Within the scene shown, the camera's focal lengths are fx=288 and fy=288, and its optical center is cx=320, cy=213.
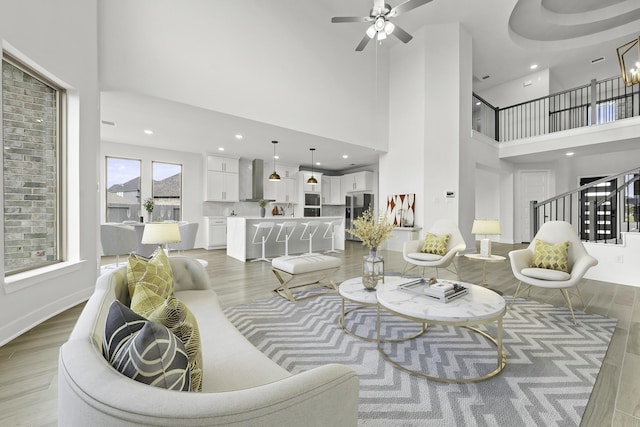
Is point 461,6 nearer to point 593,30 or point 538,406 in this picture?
point 593,30

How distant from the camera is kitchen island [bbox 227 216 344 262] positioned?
6.00 meters

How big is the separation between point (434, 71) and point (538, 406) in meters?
6.84

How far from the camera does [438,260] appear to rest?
390 cm

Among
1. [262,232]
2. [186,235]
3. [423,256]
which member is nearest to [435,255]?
[423,256]

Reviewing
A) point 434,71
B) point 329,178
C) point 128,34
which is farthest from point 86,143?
point 329,178

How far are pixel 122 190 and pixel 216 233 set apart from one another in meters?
2.44

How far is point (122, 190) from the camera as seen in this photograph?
278 inches

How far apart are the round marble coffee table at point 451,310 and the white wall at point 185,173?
22.6ft

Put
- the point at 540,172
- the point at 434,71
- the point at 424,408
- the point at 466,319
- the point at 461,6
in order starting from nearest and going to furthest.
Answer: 1. the point at 424,408
2. the point at 466,319
3. the point at 461,6
4. the point at 434,71
5. the point at 540,172

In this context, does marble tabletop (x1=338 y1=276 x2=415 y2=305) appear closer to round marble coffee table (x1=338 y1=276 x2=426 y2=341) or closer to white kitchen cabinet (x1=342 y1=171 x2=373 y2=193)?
round marble coffee table (x1=338 y1=276 x2=426 y2=341)

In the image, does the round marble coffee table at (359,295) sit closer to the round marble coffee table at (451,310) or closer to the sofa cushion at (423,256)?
the round marble coffee table at (451,310)

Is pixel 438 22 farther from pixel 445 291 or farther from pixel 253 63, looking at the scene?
pixel 445 291

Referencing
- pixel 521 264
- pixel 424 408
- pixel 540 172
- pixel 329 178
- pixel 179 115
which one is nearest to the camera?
pixel 424 408

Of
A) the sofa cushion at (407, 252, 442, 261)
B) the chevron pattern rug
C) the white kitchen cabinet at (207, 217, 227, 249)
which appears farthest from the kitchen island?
the sofa cushion at (407, 252, 442, 261)
